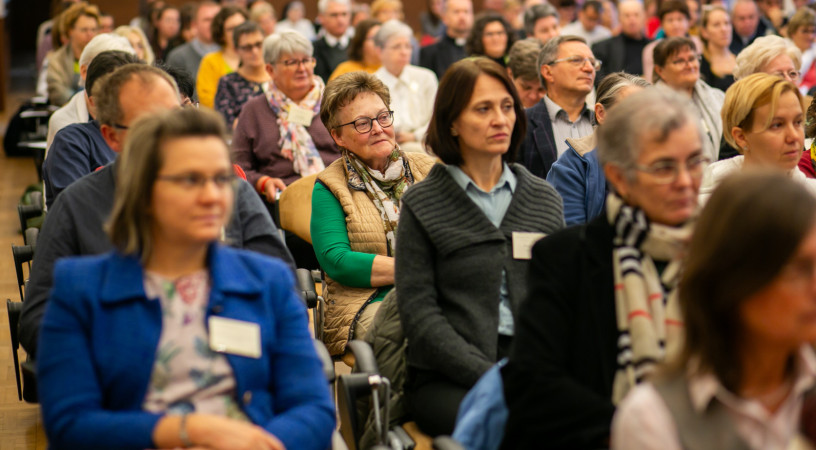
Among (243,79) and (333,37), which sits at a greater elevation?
(333,37)

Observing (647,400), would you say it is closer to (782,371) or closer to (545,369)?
(782,371)

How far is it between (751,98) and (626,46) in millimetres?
5850

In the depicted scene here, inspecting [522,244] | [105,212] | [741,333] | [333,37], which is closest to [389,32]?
[333,37]

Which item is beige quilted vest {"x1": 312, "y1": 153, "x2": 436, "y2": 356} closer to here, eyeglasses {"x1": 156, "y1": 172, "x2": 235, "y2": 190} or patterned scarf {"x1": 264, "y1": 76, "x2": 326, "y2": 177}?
eyeglasses {"x1": 156, "y1": 172, "x2": 235, "y2": 190}

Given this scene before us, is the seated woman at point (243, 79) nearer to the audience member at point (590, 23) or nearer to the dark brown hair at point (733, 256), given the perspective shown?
the dark brown hair at point (733, 256)

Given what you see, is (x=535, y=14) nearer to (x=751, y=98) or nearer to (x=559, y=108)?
(x=559, y=108)

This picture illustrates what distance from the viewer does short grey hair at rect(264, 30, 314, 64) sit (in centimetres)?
496

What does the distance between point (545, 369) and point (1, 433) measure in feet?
7.83

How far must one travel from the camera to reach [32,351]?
239 centimetres

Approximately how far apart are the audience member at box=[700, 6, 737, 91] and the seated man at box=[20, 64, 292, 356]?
490cm

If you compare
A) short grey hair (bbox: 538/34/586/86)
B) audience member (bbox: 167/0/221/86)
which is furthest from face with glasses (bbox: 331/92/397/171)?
audience member (bbox: 167/0/221/86)

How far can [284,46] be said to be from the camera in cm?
496

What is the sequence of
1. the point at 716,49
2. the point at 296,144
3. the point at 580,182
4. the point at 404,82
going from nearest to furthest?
1. the point at 580,182
2. the point at 296,144
3. the point at 404,82
4. the point at 716,49

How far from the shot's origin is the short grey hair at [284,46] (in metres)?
4.96
